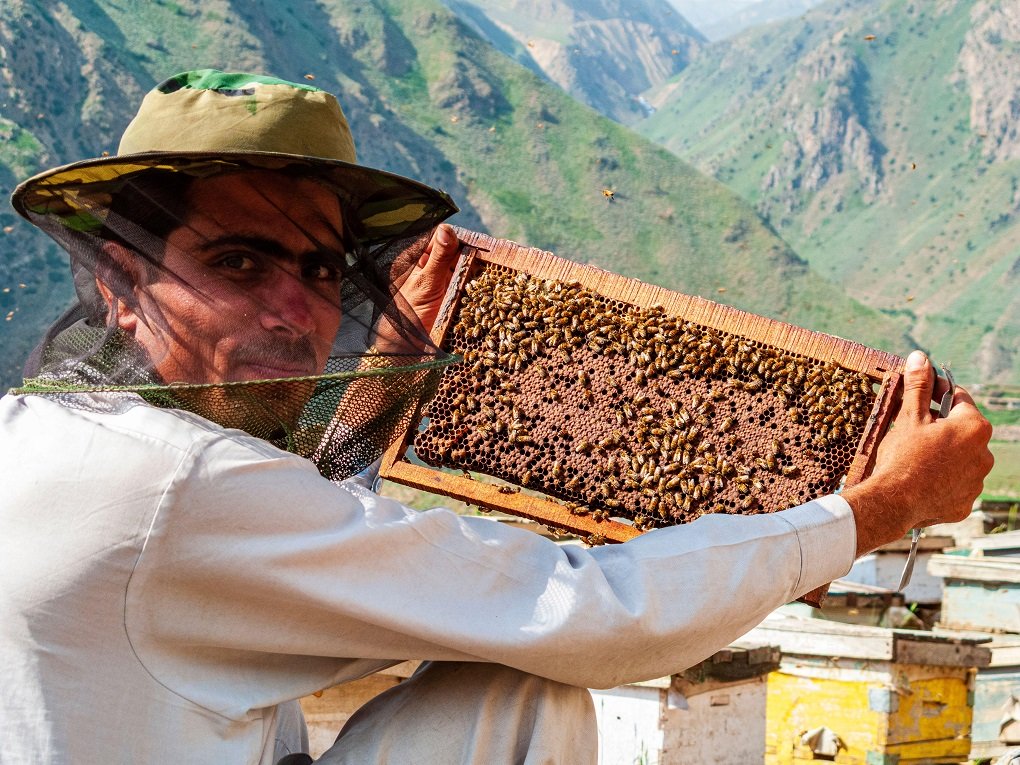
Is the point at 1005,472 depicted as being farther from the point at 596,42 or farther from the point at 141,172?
the point at 596,42

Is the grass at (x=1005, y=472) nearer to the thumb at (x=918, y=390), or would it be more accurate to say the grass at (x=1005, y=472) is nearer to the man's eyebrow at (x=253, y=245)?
the thumb at (x=918, y=390)

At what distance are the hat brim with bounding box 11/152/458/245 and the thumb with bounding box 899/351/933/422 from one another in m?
1.61

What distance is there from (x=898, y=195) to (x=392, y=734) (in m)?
102

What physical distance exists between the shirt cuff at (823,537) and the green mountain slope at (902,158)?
75.9 m

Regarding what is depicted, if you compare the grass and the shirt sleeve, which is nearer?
the shirt sleeve

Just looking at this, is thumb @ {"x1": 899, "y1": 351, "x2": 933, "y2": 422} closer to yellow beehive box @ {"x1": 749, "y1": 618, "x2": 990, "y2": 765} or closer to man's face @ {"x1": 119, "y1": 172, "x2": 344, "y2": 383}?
man's face @ {"x1": 119, "y1": 172, "x2": 344, "y2": 383}

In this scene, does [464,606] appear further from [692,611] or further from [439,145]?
[439,145]

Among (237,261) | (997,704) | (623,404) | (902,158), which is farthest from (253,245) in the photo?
(902,158)

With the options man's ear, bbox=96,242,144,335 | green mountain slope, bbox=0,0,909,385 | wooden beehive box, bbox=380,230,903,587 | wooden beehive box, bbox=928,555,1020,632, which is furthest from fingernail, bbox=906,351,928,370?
green mountain slope, bbox=0,0,909,385

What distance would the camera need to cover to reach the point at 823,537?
293cm

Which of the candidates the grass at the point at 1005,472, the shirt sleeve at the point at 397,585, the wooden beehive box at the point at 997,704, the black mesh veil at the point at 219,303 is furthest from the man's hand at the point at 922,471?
the grass at the point at 1005,472

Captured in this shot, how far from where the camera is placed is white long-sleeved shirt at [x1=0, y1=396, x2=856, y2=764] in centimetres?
236

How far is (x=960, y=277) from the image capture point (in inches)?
3233

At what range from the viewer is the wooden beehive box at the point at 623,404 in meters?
3.85
